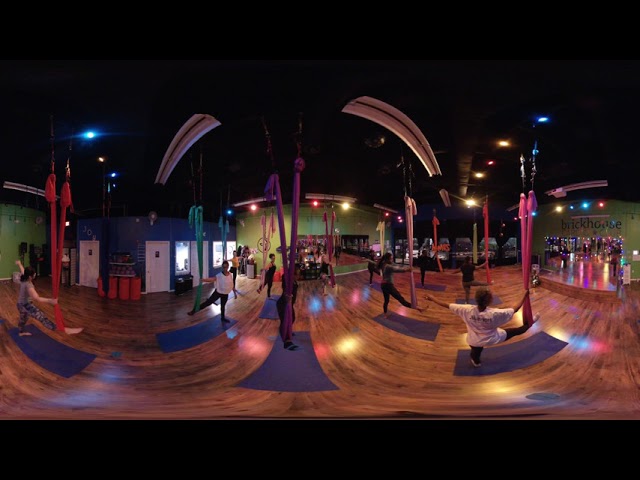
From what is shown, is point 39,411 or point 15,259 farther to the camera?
point 15,259

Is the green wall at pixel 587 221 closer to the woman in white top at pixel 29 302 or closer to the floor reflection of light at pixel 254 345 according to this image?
the floor reflection of light at pixel 254 345

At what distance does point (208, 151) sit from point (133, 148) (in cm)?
34

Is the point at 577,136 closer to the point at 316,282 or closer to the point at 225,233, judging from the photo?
the point at 316,282

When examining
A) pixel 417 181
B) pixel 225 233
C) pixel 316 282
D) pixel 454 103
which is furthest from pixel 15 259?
pixel 454 103

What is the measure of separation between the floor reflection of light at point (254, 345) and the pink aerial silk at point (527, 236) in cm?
Answer: 114

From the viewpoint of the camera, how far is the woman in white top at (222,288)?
1.06 metres

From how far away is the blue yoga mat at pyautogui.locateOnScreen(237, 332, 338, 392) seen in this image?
0.94 m

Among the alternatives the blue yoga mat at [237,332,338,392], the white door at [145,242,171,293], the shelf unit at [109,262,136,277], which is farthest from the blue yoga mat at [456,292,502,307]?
the shelf unit at [109,262,136,277]

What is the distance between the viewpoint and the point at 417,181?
104 cm

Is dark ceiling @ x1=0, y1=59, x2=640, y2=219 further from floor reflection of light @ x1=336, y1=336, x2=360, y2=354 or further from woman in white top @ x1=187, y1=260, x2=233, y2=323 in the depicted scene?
floor reflection of light @ x1=336, y1=336, x2=360, y2=354

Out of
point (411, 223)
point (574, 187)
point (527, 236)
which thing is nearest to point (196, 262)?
point (411, 223)

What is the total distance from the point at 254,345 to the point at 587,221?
1634 mm

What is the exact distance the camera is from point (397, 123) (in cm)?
102

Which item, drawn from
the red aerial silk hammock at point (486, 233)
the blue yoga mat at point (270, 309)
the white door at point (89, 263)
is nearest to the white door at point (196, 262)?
the blue yoga mat at point (270, 309)
